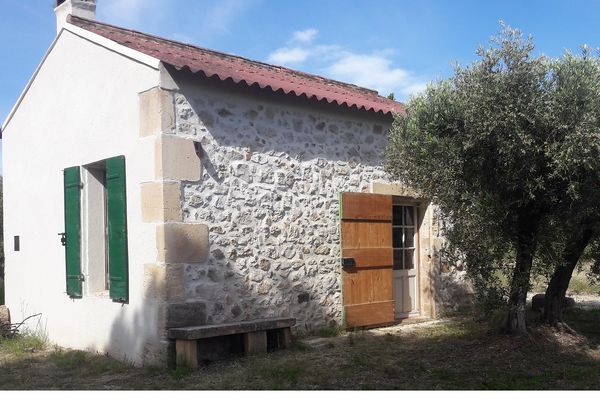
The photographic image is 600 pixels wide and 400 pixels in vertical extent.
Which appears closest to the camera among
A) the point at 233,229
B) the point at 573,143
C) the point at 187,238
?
the point at 573,143

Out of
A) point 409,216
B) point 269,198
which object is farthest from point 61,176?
point 409,216

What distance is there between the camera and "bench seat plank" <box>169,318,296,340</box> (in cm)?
576

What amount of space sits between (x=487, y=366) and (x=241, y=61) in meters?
5.09

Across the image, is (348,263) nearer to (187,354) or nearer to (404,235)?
(404,235)

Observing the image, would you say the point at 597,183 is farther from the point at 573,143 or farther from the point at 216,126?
the point at 216,126

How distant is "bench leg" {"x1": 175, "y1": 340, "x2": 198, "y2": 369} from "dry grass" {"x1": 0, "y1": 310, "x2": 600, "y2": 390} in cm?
10

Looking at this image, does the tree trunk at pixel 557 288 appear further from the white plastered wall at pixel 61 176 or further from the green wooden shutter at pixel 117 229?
the green wooden shutter at pixel 117 229

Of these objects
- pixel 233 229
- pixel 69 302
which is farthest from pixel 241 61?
pixel 69 302

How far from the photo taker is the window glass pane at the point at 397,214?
855 cm

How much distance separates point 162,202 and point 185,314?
1.12m

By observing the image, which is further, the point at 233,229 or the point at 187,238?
the point at 233,229

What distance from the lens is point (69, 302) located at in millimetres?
7387

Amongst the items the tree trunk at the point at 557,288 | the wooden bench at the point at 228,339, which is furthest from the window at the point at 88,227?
the tree trunk at the point at 557,288

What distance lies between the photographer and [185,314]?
605 cm
